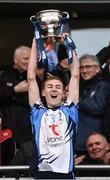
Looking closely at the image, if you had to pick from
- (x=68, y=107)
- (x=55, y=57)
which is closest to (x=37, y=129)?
(x=68, y=107)

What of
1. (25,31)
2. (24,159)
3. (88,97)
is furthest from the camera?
(25,31)

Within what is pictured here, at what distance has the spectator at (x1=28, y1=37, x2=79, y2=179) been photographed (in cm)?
669

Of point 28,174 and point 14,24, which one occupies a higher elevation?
point 14,24

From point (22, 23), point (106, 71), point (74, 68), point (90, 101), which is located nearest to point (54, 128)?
point (74, 68)

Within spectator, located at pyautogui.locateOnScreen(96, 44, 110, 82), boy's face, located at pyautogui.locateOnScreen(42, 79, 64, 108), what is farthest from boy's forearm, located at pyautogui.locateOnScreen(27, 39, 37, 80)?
spectator, located at pyautogui.locateOnScreen(96, 44, 110, 82)

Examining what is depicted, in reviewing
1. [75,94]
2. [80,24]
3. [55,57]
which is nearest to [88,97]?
[55,57]

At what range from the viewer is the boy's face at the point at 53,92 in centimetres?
678

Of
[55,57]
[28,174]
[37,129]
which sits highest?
[55,57]

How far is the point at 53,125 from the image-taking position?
6.76 metres

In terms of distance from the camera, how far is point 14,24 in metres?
9.24

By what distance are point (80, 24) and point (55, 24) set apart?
2.46 meters

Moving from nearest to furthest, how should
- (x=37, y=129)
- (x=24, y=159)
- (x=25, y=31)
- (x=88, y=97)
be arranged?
1. (x=37, y=129)
2. (x=24, y=159)
3. (x=88, y=97)
4. (x=25, y=31)

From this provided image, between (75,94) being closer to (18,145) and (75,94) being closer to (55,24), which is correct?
(55,24)

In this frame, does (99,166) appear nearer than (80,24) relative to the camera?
Yes
